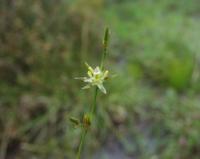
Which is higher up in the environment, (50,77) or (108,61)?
(108,61)

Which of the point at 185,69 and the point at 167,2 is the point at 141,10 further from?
the point at 185,69

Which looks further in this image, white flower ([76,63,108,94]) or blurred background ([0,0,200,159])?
blurred background ([0,0,200,159])

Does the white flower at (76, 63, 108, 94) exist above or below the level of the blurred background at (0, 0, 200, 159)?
below

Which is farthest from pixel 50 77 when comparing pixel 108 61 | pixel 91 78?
pixel 91 78

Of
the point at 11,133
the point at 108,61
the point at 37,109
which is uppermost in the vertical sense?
the point at 108,61

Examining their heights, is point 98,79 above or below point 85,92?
below

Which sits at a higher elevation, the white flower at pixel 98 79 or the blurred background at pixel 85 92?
the blurred background at pixel 85 92

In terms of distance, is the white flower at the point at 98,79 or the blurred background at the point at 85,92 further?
the blurred background at the point at 85,92

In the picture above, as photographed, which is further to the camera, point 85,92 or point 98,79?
point 85,92
